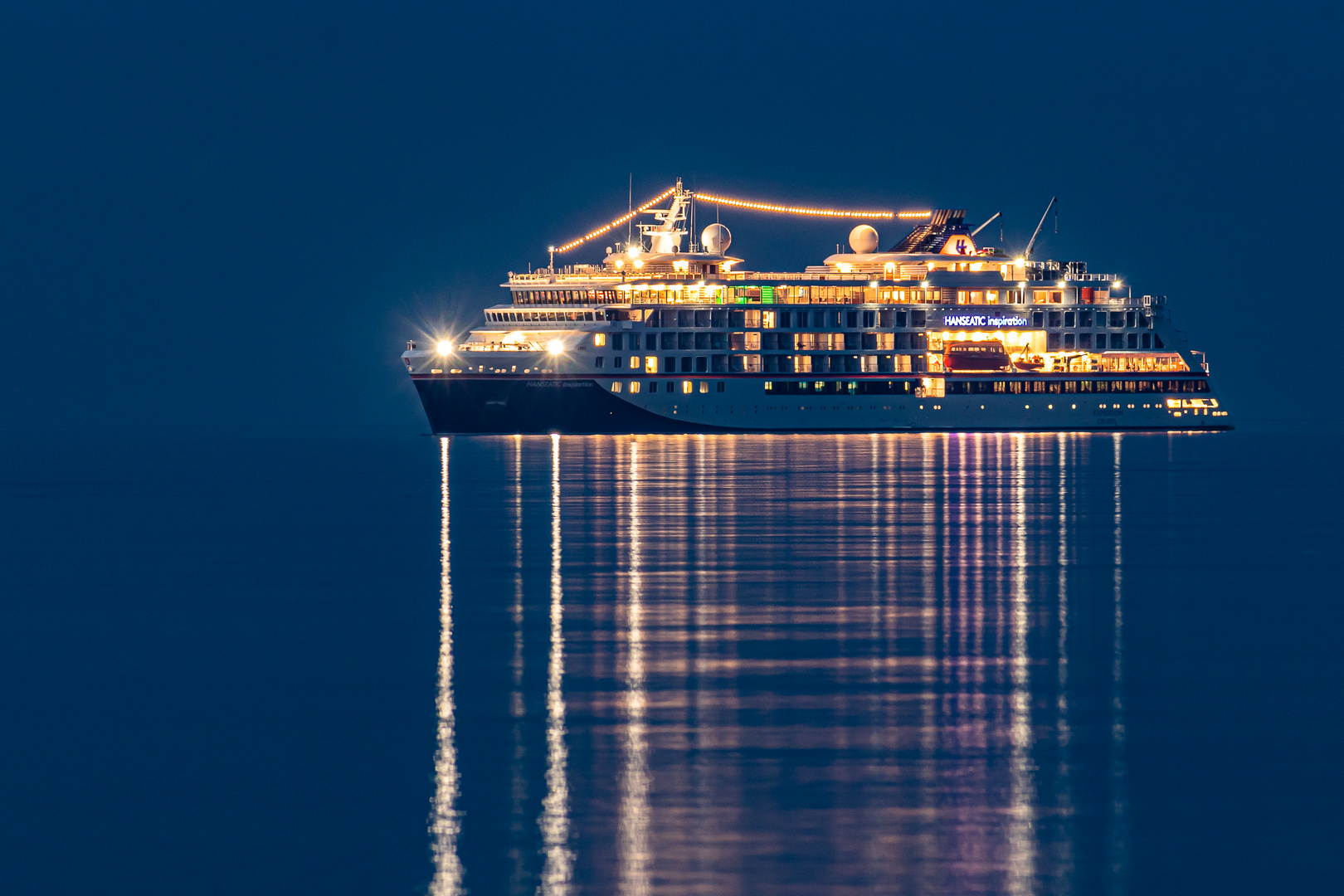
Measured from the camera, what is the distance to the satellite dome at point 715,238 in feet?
433

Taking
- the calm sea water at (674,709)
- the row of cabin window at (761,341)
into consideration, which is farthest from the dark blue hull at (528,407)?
the calm sea water at (674,709)

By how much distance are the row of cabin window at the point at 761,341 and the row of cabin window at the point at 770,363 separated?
60 cm

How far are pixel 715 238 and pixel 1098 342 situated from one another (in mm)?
30141

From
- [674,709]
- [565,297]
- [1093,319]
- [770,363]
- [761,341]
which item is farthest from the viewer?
[1093,319]

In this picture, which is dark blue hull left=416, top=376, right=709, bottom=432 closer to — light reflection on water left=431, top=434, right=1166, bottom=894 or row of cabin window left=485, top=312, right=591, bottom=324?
row of cabin window left=485, top=312, right=591, bottom=324

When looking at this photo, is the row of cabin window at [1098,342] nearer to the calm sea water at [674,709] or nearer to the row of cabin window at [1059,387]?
the row of cabin window at [1059,387]

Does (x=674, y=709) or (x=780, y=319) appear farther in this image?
(x=780, y=319)

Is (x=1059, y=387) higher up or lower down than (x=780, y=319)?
lower down

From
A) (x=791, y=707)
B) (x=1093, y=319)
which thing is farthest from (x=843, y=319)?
(x=791, y=707)

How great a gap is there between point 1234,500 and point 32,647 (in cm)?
3960

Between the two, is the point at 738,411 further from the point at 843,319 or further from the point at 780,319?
the point at 843,319

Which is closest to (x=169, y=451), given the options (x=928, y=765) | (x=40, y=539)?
(x=40, y=539)

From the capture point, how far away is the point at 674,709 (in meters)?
18.2

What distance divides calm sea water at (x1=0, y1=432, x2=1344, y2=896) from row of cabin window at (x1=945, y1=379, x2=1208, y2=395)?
79.5 metres
